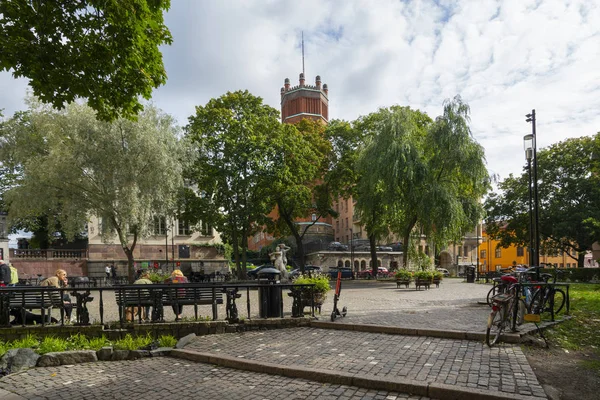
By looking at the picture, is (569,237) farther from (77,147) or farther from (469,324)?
(77,147)

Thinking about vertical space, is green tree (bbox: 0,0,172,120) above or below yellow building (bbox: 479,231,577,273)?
above

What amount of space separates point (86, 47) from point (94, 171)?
16169 millimetres

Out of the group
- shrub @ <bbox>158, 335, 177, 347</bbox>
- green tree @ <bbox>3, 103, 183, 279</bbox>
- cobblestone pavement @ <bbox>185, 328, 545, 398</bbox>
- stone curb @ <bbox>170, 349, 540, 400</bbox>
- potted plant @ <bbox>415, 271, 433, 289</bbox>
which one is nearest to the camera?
stone curb @ <bbox>170, 349, 540, 400</bbox>

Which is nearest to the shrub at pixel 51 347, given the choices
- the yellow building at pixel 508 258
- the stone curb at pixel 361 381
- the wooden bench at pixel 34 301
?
the wooden bench at pixel 34 301

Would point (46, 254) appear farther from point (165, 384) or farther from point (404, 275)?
point (165, 384)

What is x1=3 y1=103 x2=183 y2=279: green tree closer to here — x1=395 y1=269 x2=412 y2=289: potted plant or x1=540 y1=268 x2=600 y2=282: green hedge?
x1=395 y1=269 x2=412 y2=289: potted plant

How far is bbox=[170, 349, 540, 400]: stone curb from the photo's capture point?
16.2 ft

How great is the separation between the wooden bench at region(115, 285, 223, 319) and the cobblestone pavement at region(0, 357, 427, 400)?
7.74 feet

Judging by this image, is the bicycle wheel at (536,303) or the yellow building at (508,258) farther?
the yellow building at (508,258)

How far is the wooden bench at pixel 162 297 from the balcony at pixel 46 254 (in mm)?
31806

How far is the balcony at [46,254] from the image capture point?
117 feet

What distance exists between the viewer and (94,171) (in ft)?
76.2

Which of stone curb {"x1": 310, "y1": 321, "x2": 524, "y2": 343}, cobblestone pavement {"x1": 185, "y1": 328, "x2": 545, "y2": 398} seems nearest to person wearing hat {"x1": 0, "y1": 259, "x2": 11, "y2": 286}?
cobblestone pavement {"x1": 185, "y1": 328, "x2": 545, "y2": 398}

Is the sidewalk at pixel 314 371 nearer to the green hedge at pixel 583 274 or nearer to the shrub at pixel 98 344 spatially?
the shrub at pixel 98 344
